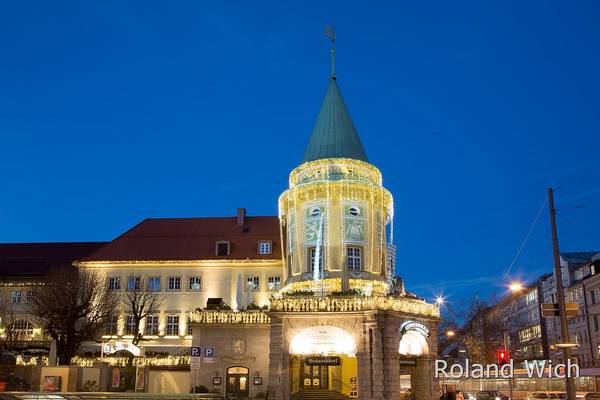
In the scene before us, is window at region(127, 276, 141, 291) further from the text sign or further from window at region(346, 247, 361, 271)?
the text sign

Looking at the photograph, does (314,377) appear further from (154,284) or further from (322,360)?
(154,284)

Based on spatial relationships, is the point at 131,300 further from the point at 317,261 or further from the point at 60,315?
the point at 317,261

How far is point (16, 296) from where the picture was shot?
216 ft

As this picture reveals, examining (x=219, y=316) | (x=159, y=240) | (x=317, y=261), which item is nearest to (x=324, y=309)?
(x=219, y=316)

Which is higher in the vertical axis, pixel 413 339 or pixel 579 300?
pixel 579 300

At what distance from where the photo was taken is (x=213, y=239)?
211 ft

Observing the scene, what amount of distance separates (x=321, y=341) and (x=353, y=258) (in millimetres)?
12074

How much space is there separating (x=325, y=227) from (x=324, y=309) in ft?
40.8

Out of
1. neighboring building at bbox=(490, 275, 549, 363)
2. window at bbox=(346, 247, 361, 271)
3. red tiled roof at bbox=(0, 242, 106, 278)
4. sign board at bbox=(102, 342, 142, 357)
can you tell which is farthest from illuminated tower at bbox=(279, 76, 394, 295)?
neighboring building at bbox=(490, 275, 549, 363)

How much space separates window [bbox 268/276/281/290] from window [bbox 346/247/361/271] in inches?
418

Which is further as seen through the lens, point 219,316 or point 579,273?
point 579,273

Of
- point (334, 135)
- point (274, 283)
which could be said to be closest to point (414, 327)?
point (334, 135)

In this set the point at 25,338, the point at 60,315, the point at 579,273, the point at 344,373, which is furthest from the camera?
the point at 579,273

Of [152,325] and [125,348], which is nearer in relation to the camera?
[125,348]
